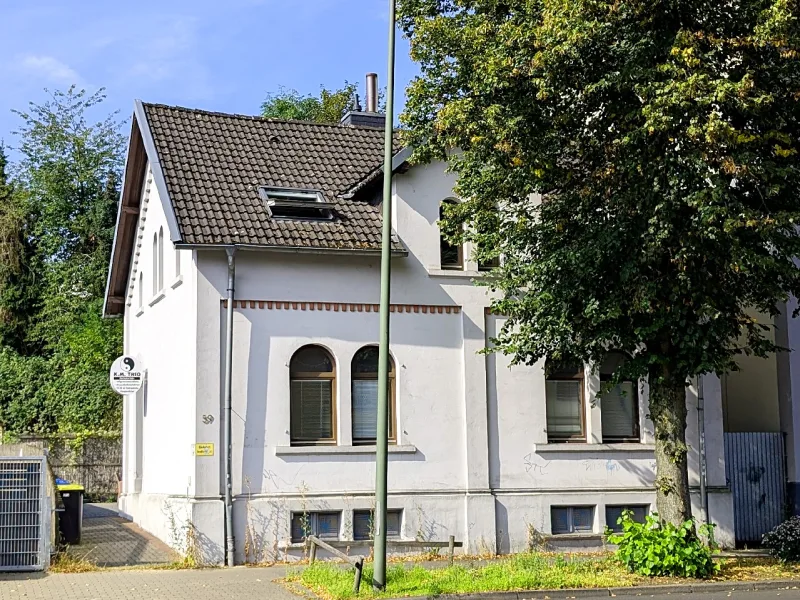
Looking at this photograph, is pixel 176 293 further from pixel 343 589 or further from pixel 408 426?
pixel 343 589

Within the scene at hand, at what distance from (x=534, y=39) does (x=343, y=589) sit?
774 cm

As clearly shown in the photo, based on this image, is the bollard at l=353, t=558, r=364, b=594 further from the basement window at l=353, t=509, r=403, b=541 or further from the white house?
the basement window at l=353, t=509, r=403, b=541

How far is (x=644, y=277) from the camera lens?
50.6ft

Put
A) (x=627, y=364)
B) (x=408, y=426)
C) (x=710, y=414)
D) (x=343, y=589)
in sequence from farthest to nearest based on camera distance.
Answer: (x=710, y=414)
(x=408, y=426)
(x=627, y=364)
(x=343, y=589)

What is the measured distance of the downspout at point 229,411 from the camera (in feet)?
57.9

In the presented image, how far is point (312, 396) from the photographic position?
19.0 meters

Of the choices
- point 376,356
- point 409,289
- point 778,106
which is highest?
point 778,106

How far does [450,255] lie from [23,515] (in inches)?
344

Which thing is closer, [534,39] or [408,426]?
[534,39]

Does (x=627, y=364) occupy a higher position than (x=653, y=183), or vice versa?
(x=653, y=183)

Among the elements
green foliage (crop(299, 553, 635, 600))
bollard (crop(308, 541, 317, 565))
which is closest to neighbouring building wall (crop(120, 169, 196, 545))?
bollard (crop(308, 541, 317, 565))

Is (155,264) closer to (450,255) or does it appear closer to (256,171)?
(256,171)

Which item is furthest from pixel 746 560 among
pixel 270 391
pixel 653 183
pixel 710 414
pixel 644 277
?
pixel 270 391

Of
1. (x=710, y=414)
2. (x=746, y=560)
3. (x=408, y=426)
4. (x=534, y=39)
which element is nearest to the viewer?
(x=534, y=39)
